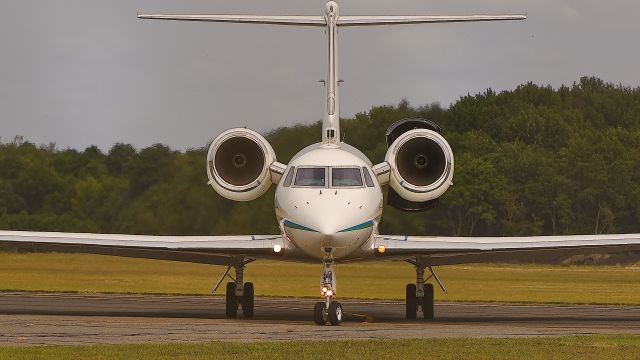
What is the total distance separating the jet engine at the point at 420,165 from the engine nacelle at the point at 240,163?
2253 millimetres

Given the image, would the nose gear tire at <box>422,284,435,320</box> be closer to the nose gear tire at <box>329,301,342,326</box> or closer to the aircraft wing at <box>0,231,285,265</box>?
the aircraft wing at <box>0,231,285,265</box>

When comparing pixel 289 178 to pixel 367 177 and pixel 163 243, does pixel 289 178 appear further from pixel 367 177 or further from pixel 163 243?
pixel 163 243

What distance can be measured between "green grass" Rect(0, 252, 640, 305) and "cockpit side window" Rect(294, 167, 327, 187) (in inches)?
467

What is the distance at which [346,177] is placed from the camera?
2205 centimetres

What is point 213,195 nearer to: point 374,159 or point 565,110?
point 374,159

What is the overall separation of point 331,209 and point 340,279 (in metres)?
15.8

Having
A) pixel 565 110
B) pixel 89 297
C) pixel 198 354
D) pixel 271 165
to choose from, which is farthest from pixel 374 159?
pixel 565 110

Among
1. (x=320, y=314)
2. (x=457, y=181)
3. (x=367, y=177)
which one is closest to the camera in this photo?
(x=320, y=314)

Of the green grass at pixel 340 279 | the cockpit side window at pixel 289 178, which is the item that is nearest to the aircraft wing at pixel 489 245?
the cockpit side window at pixel 289 178

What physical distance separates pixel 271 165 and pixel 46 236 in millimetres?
4178

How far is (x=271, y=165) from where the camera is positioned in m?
24.0

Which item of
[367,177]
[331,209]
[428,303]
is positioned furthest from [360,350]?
→ [428,303]

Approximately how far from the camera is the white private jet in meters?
21.5

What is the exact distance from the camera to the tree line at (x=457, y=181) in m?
37.5
